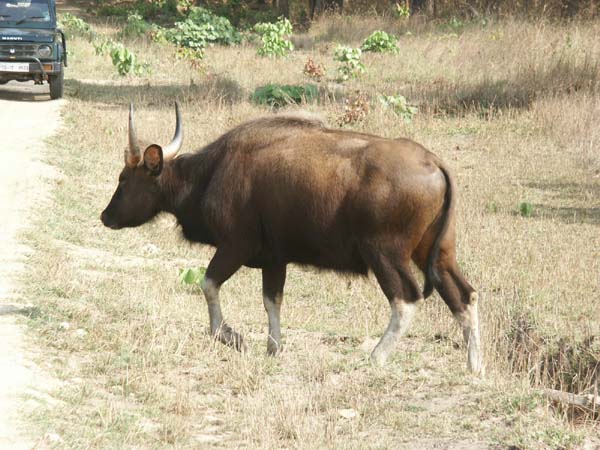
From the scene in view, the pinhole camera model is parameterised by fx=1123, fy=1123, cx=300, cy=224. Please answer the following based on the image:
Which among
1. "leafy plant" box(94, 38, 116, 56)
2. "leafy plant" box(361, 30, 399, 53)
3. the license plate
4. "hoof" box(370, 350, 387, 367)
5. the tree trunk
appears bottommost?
the tree trunk

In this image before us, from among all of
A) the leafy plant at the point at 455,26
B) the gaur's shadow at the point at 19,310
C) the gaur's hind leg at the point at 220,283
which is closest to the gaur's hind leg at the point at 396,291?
the gaur's hind leg at the point at 220,283

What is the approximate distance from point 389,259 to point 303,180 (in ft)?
2.75

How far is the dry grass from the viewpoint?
6.94m

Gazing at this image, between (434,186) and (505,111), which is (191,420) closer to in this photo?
(434,186)

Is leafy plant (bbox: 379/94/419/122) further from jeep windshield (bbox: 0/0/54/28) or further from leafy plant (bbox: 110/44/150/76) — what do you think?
leafy plant (bbox: 110/44/150/76)

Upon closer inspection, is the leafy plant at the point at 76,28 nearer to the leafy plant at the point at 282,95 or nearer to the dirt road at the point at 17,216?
the dirt road at the point at 17,216

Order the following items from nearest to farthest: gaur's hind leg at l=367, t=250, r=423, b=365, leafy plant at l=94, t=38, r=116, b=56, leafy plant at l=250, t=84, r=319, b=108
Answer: gaur's hind leg at l=367, t=250, r=423, b=365
leafy plant at l=250, t=84, r=319, b=108
leafy plant at l=94, t=38, r=116, b=56

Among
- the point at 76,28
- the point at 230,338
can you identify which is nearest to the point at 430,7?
the point at 76,28

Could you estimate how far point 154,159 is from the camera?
8.84 metres

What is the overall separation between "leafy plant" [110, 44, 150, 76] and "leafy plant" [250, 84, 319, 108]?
6.21 m

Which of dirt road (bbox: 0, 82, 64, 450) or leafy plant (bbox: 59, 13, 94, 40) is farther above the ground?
dirt road (bbox: 0, 82, 64, 450)

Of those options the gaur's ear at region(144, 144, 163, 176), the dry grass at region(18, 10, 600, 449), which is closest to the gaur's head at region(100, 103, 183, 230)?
the gaur's ear at region(144, 144, 163, 176)

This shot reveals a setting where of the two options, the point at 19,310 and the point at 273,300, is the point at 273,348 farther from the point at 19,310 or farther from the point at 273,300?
the point at 19,310

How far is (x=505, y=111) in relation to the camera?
63.4ft
